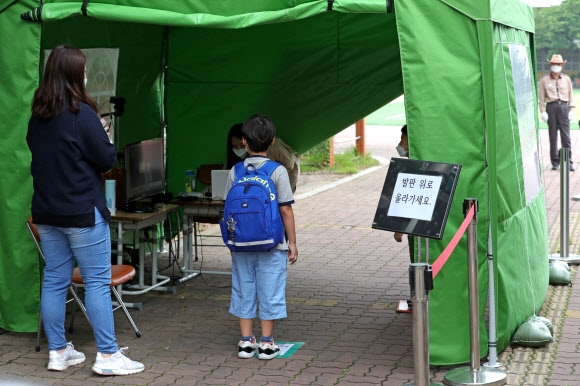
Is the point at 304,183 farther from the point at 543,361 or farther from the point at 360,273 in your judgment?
the point at 543,361

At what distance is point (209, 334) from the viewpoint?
23.2 feet

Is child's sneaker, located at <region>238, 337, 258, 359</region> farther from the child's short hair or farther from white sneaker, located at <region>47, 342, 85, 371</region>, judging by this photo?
the child's short hair

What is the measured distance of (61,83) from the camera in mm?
5871

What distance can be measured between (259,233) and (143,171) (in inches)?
94.7

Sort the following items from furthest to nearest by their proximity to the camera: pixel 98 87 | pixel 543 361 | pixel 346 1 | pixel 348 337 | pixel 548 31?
pixel 548 31 → pixel 98 87 → pixel 348 337 → pixel 543 361 → pixel 346 1

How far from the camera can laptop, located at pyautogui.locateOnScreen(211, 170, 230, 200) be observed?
838cm

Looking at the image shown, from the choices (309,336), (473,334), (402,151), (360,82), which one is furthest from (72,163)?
(360,82)

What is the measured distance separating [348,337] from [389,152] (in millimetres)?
15270

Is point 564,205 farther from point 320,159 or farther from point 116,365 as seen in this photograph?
point 320,159

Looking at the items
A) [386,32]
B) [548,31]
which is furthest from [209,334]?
[548,31]

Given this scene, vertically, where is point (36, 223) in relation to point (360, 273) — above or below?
above

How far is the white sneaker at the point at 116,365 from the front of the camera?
6.05 m

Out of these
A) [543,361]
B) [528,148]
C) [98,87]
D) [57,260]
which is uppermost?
[98,87]

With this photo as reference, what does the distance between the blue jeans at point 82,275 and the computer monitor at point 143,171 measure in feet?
5.94
